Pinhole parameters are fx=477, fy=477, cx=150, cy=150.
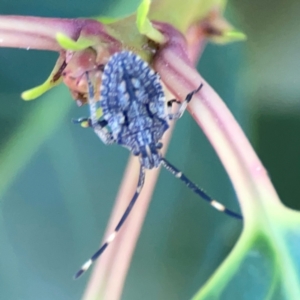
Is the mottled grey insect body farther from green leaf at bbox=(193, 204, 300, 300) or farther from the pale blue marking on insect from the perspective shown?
green leaf at bbox=(193, 204, 300, 300)

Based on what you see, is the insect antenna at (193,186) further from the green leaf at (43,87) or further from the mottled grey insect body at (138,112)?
the green leaf at (43,87)

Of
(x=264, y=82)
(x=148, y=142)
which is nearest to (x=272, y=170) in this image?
(x=264, y=82)

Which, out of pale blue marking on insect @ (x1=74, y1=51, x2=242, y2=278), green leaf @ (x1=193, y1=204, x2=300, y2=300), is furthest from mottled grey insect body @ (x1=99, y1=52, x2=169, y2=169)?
green leaf @ (x1=193, y1=204, x2=300, y2=300)

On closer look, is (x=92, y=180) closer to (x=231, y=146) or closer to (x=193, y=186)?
(x=193, y=186)

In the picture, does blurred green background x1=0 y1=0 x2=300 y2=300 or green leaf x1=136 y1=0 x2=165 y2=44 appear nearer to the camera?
green leaf x1=136 y1=0 x2=165 y2=44

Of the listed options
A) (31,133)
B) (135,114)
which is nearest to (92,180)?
(31,133)

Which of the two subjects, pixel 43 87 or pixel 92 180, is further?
pixel 92 180
